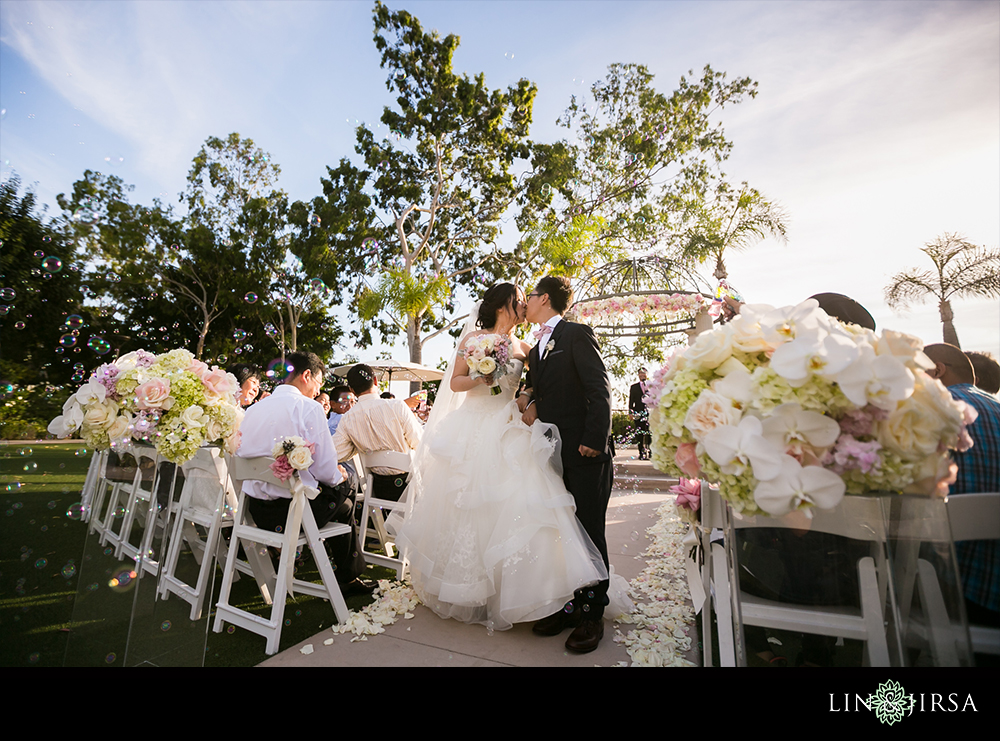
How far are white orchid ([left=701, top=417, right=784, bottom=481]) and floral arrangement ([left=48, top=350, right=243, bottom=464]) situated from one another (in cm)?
230

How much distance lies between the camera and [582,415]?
9.27ft

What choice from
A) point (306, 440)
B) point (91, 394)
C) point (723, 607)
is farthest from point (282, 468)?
point (723, 607)

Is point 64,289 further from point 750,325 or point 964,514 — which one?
point 964,514

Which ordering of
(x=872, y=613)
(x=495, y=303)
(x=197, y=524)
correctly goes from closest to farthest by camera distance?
(x=872, y=613)
(x=197, y=524)
(x=495, y=303)

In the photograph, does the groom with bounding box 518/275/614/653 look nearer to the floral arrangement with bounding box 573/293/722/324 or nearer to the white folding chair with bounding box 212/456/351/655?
the white folding chair with bounding box 212/456/351/655

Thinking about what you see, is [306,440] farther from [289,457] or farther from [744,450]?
[744,450]

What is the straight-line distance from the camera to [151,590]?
7.22 ft

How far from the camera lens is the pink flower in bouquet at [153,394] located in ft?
7.20

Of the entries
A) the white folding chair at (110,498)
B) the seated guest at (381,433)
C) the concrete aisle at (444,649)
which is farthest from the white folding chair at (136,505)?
the seated guest at (381,433)

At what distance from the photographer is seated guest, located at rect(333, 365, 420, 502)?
13.8 ft

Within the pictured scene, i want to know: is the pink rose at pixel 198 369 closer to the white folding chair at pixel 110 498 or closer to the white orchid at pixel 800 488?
the white folding chair at pixel 110 498

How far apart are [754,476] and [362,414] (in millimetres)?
3565
